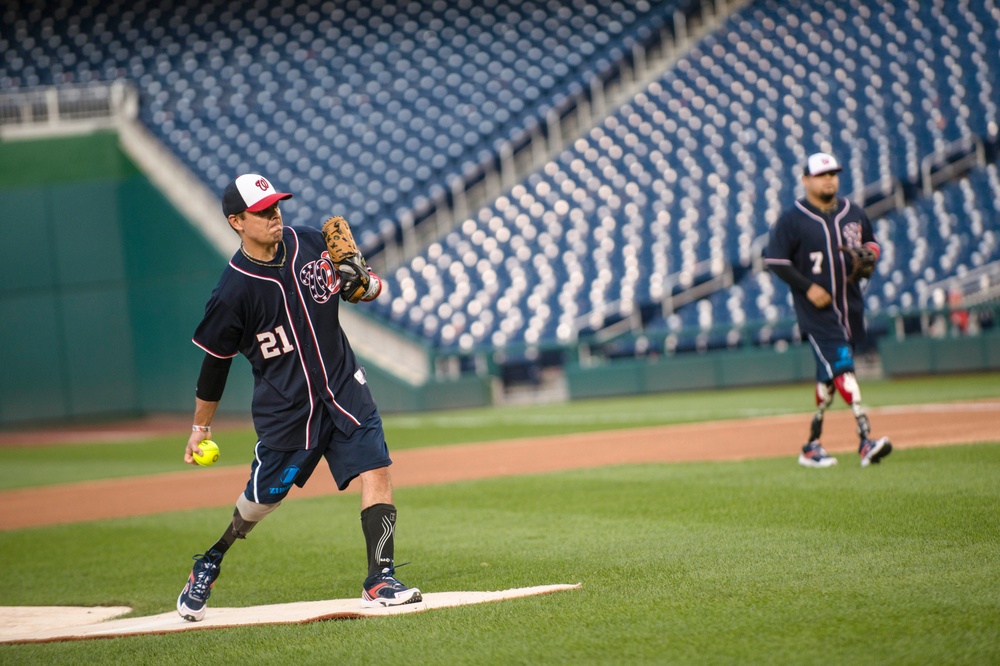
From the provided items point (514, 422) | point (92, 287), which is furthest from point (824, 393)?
point (92, 287)

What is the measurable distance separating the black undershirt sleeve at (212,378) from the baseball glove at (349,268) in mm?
639

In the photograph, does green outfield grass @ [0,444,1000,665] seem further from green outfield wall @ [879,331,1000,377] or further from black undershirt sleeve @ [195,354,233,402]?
green outfield wall @ [879,331,1000,377]

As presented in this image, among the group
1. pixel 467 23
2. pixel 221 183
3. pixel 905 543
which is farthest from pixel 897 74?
pixel 905 543

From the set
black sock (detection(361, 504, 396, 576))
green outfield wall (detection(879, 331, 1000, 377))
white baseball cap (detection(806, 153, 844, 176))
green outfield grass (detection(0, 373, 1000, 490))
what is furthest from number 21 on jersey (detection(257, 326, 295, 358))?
green outfield wall (detection(879, 331, 1000, 377))

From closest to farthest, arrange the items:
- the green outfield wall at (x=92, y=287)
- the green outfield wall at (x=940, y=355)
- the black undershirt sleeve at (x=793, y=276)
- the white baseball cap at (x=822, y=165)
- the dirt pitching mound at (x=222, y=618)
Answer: the dirt pitching mound at (x=222, y=618) → the white baseball cap at (x=822, y=165) → the black undershirt sleeve at (x=793, y=276) → the green outfield wall at (x=940, y=355) → the green outfield wall at (x=92, y=287)

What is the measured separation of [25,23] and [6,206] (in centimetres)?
642

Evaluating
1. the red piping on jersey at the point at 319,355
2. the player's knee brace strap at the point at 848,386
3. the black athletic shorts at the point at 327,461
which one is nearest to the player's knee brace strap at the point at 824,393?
the player's knee brace strap at the point at 848,386

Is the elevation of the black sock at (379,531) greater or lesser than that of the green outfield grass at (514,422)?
greater

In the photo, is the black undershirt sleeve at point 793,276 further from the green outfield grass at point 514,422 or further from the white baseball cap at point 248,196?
the green outfield grass at point 514,422

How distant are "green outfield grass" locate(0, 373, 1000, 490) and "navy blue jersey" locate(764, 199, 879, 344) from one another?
6037 millimetres

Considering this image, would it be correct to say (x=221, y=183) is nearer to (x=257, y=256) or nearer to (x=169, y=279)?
(x=169, y=279)

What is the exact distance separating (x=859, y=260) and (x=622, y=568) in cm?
353

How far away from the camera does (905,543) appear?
17.0ft

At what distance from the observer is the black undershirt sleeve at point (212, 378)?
520 centimetres
